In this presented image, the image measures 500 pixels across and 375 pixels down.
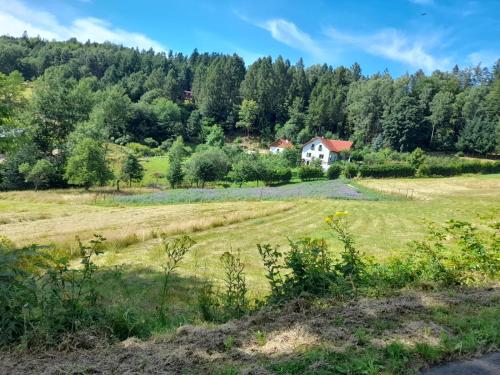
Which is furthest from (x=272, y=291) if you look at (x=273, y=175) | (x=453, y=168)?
(x=453, y=168)

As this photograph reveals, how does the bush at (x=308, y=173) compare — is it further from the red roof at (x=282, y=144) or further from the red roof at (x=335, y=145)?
the red roof at (x=282, y=144)

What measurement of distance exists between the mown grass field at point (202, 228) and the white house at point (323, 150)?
31.2 m

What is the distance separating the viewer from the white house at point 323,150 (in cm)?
7669

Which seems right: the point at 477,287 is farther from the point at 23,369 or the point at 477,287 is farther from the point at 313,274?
the point at 23,369

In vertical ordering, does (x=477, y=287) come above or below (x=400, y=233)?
above

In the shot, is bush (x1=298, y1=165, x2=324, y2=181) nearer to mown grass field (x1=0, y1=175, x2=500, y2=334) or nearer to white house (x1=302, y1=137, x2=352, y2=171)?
white house (x1=302, y1=137, x2=352, y2=171)

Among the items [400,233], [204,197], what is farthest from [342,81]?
[400,233]

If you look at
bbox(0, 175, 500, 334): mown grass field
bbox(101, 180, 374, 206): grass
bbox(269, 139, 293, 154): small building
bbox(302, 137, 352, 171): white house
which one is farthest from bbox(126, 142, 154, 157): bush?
bbox(101, 180, 374, 206): grass

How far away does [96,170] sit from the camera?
47.5 metres

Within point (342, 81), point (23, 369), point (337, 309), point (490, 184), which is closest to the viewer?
point (23, 369)

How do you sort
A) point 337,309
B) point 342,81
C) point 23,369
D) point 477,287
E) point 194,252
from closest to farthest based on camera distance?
point 23,369
point 337,309
point 477,287
point 194,252
point 342,81

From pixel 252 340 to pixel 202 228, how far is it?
1769 cm

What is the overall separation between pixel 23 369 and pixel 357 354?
3466mm

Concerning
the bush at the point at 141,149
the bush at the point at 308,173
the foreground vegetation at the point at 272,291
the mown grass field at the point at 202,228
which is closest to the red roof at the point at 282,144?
the bush at the point at 308,173
